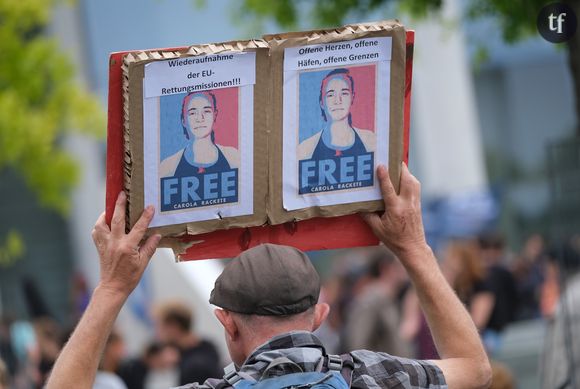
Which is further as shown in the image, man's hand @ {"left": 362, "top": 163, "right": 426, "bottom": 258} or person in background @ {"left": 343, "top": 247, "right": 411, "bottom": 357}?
person in background @ {"left": 343, "top": 247, "right": 411, "bottom": 357}

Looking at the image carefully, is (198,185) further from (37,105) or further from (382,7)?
(37,105)

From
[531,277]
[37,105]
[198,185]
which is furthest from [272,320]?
[531,277]

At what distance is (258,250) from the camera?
3.18m

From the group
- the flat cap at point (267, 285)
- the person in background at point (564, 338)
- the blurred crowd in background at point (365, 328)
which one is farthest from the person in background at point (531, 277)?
the flat cap at point (267, 285)

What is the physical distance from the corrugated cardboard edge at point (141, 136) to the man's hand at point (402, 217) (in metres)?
0.34

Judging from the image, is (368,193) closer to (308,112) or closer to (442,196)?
(308,112)

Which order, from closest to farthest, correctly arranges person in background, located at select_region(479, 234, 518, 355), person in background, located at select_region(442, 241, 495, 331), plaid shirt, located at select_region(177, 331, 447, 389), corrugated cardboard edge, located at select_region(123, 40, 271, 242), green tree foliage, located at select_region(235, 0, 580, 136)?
1. plaid shirt, located at select_region(177, 331, 447, 389)
2. corrugated cardboard edge, located at select_region(123, 40, 271, 242)
3. green tree foliage, located at select_region(235, 0, 580, 136)
4. person in background, located at select_region(442, 241, 495, 331)
5. person in background, located at select_region(479, 234, 518, 355)

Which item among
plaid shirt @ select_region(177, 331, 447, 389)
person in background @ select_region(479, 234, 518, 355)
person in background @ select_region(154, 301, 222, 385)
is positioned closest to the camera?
plaid shirt @ select_region(177, 331, 447, 389)

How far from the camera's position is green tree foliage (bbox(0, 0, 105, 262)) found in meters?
15.8

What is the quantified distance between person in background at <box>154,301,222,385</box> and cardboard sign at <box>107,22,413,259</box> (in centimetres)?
517

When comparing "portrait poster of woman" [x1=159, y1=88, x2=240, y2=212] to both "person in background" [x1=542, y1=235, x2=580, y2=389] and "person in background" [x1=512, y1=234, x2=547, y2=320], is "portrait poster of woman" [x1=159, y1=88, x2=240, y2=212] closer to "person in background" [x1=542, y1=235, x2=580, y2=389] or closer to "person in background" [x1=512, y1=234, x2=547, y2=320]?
"person in background" [x1=542, y1=235, x2=580, y2=389]

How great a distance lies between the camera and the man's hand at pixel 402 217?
358 cm

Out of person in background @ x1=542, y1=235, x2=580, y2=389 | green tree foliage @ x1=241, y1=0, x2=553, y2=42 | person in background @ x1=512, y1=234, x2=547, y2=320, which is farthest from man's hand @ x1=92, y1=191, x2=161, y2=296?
person in background @ x1=512, y1=234, x2=547, y2=320

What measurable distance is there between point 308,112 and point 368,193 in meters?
0.29
